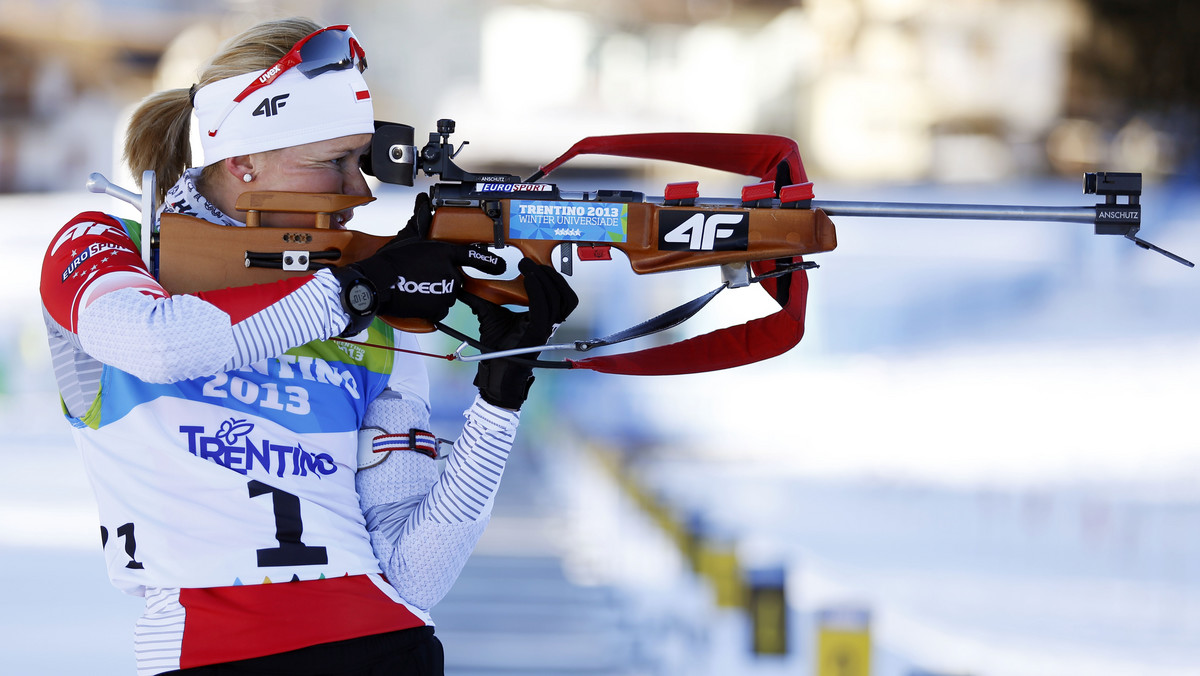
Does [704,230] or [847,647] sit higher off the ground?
[704,230]

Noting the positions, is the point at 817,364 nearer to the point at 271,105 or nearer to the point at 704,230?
the point at 704,230

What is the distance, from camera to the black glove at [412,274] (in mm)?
1299

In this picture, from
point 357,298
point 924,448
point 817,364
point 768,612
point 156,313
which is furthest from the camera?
point 817,364

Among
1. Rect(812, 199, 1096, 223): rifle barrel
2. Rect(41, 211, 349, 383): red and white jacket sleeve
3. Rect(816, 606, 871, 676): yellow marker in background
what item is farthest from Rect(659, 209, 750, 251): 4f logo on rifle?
Rect(816, 606, 871, 676): yellow marker in background

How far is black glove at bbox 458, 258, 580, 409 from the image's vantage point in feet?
4.34

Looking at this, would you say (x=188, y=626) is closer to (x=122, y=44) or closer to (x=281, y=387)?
(x=281, y=387)

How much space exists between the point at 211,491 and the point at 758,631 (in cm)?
183

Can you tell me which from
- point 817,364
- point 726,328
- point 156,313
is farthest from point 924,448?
point 156,313

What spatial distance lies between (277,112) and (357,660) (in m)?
0.63

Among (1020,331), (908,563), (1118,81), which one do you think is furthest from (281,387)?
(1118,81)

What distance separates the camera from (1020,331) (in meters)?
13.7

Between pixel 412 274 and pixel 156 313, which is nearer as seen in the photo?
pixel 156 313

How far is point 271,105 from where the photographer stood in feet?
4.42

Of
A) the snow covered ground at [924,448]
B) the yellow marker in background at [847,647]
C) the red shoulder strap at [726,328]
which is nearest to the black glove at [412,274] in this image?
the red shoulder strap at [726,328]
